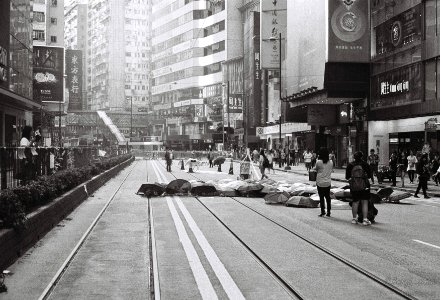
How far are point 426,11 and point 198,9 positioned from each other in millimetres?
100933

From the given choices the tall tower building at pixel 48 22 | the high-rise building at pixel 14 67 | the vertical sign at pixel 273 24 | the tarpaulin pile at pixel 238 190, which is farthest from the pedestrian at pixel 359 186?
the tall tower building at pixel 48 22

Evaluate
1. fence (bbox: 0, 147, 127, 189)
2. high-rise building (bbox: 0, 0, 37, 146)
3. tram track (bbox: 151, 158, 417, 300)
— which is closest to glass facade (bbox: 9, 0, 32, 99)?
high-rise building (bbox: 0, 0, 37, 146)

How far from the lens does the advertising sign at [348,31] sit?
48438mm

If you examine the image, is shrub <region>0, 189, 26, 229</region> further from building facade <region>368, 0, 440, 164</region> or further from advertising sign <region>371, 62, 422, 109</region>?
advertising sign <region>371, 62, 422, 109</region>

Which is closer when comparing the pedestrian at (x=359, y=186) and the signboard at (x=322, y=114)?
the pedestrian at (x=359, y=186)

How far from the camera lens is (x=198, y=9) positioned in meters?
136

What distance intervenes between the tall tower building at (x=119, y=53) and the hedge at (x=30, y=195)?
152 m

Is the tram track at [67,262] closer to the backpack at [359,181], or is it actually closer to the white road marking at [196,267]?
the white road marking at [196,267]

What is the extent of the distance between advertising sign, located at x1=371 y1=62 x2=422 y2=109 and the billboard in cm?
3371

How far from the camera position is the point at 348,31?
48969 mm

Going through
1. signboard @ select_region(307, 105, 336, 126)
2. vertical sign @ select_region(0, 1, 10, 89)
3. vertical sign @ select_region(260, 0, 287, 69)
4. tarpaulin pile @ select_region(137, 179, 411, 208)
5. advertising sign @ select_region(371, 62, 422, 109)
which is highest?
vertical sign @ select_region(260, 0, 287, 69)

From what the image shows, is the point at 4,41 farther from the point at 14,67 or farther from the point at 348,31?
the point at 348,31

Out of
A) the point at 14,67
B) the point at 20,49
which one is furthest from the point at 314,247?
the point at 20,49

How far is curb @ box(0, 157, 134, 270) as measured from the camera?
9375mm
